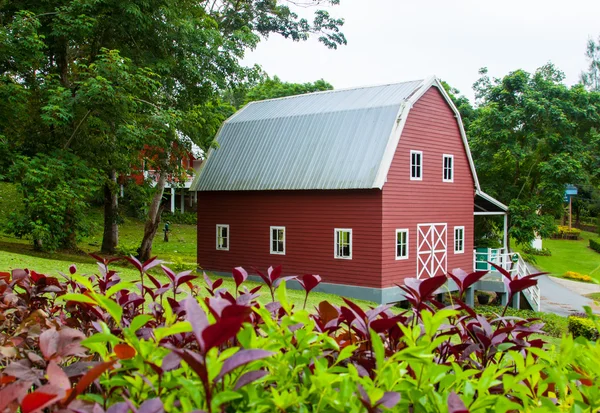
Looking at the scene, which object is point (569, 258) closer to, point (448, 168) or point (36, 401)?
point (448, 168)

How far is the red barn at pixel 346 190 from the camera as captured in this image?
62.3ft

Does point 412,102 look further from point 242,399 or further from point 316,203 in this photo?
point 242,399

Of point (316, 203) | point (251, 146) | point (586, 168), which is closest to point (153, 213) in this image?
point (251, 146)

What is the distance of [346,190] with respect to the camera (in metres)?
19.4

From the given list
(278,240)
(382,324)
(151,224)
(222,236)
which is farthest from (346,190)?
Answer: (382,324)

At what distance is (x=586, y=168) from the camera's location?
30656mm

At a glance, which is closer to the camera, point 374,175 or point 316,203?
point 374,175

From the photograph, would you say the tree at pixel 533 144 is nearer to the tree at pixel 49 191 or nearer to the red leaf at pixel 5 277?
the tree at pixel 49 191

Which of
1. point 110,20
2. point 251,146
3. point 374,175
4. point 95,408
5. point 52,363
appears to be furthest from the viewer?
point 251,146

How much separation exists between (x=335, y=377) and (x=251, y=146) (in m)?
21.1

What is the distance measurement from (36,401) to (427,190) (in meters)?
20.3

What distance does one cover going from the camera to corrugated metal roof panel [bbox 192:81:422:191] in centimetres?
1905

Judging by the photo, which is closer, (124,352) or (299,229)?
(124,352)

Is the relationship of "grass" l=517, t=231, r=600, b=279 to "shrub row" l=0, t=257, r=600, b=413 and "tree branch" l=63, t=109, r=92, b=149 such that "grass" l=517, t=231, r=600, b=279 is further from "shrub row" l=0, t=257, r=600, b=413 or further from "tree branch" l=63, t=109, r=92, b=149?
"shrub row" l=0, t=257, r=600, b=413
